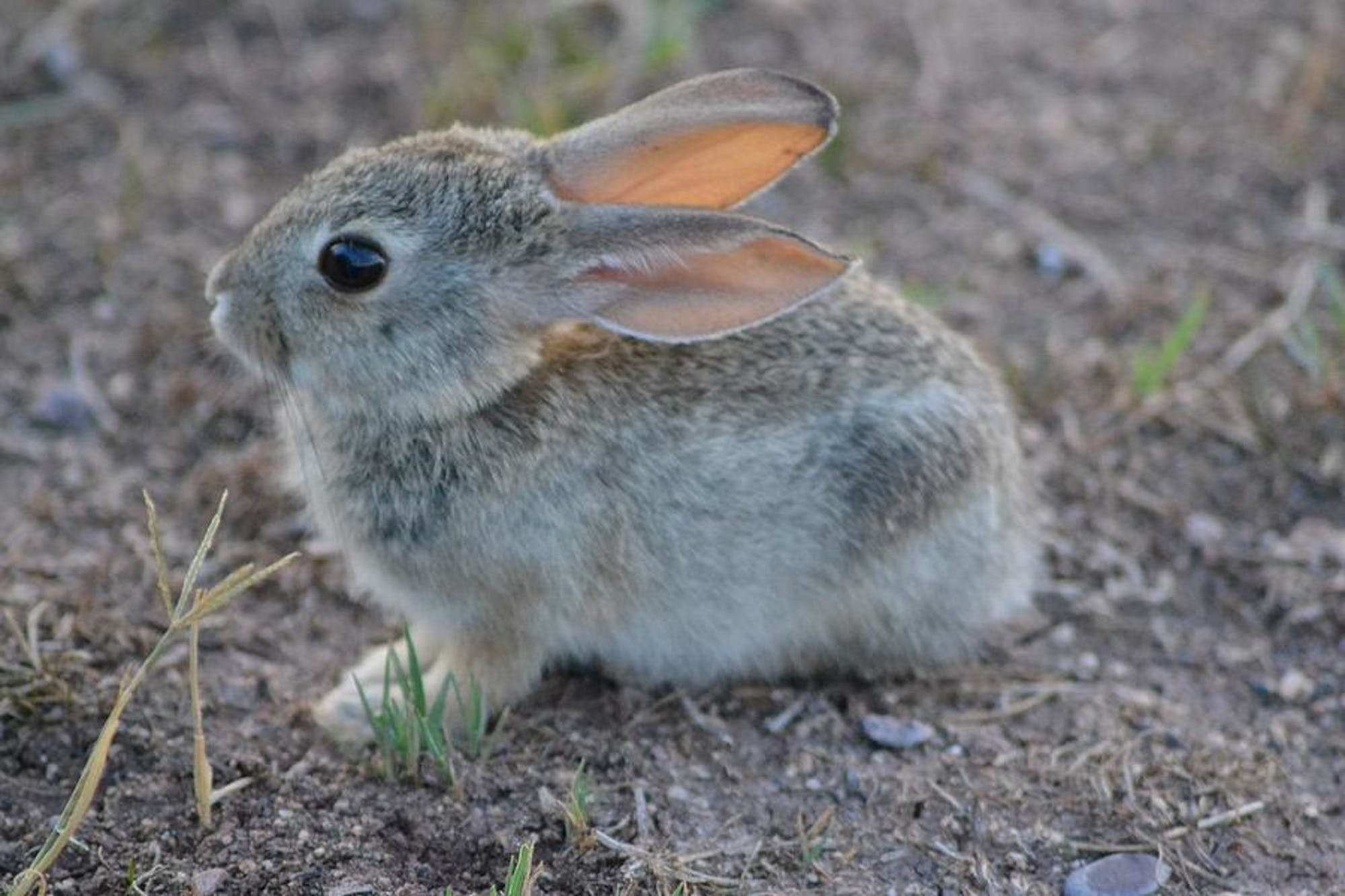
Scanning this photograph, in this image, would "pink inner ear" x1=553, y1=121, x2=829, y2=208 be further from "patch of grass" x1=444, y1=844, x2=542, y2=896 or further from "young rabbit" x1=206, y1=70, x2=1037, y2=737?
"patch of grass" x1=444, y1=844, x2=542, y2=896

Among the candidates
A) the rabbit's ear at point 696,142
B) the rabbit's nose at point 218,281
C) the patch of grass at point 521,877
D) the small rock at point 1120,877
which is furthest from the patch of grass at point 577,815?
the rabbit's nose at point 218,281

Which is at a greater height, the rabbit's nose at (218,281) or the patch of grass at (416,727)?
the rabbit's nose at (218,281)

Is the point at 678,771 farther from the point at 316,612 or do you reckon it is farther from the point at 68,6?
the point at 68,6

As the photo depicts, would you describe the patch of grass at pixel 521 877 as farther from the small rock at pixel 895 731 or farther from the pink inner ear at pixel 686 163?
the pink inner ear at pixel 686 163

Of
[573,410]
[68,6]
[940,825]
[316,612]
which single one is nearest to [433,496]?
[573,410]

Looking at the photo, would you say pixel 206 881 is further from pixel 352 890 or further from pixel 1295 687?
pixel 1295 687

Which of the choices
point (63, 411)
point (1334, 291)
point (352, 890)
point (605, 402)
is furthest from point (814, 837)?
point (1334, 291)
